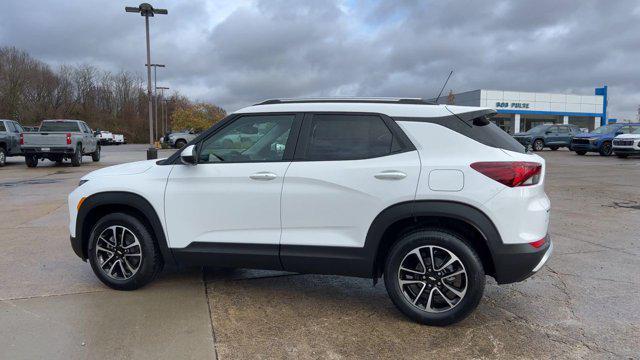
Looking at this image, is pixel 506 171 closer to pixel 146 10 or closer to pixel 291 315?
pixel 291 315

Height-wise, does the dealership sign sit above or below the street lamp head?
below

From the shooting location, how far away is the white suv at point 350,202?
Result: 3.62 meters

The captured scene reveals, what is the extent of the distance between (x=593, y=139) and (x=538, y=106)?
3272 centimetres

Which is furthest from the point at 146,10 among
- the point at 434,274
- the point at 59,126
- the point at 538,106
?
the point at 538,106

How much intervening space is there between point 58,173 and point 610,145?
84.0ft

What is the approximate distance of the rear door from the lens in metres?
3.76

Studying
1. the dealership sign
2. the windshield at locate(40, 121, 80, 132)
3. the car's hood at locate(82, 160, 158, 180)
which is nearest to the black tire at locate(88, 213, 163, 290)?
the car's hood at locate(82, 160, 158, 180)

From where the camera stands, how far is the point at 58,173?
17.0m

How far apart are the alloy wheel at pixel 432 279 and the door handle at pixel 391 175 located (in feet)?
1.85

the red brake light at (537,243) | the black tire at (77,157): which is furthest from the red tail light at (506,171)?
the black tire at (77,157)

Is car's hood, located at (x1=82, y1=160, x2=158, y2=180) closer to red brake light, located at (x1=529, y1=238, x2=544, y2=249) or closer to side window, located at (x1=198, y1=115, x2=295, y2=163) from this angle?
side window, located at (x1=198, y1=115, x2=295, y2=163)

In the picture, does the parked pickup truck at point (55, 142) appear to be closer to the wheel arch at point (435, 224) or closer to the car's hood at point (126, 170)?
the car's hood at point (126, 170)

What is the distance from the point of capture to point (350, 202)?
3824mm

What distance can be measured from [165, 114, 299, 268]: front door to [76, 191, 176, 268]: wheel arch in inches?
5.0
